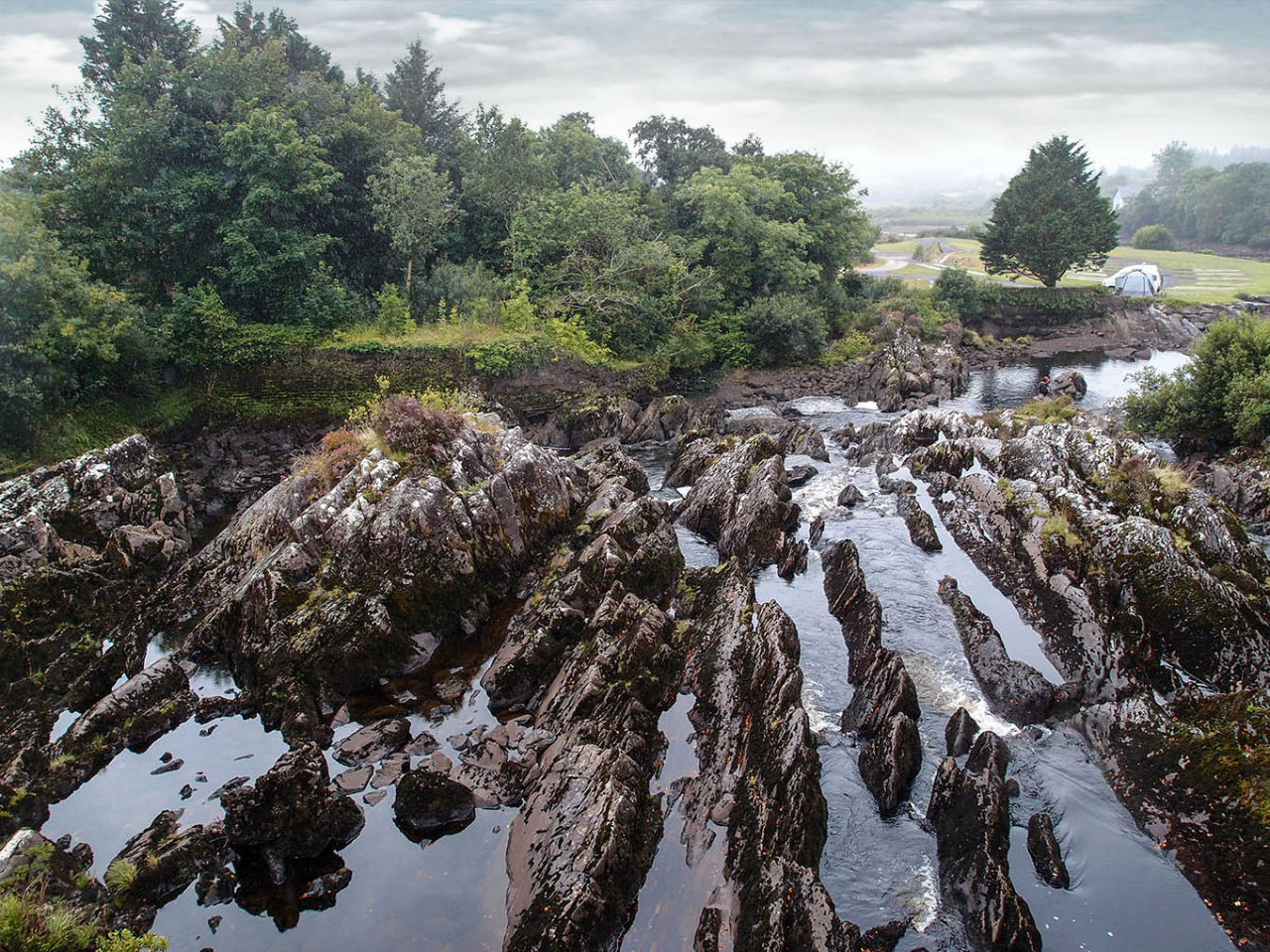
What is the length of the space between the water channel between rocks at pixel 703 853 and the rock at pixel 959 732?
12.0 inches

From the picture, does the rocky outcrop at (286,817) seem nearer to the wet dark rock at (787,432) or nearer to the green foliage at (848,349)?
the wet dark rock at (787,432)

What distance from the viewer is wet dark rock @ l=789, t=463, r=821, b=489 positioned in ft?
121

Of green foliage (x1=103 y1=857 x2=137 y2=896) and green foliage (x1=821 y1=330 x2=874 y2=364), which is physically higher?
green foliage (x1=821 y1=330 x2=874 y2=364)

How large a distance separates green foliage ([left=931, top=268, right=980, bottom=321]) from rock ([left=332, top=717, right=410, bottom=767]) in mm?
70862

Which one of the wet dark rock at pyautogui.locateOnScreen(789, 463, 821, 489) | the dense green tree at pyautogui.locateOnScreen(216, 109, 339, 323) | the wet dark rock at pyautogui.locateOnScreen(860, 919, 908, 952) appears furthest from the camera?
the dense green tree at pyautogui.locateOnScreen(216, 109, 339, 323)

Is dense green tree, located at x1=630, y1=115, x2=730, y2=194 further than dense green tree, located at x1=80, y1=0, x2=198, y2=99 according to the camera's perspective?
Yes

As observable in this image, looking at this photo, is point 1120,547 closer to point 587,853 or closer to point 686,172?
point 587,853

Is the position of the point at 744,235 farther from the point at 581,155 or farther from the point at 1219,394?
the point at 1219,394

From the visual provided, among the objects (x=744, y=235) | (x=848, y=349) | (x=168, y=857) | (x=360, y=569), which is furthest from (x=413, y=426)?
(x=848, y=349)

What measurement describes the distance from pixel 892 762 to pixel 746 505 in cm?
→ 1533

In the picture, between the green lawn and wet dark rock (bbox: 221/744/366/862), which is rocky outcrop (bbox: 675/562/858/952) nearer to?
wet dark rock (bbox: 221/744/366/862)

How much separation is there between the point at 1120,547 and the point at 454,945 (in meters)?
22.5

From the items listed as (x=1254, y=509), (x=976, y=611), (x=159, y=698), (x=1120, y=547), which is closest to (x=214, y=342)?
(x=159, y=698)

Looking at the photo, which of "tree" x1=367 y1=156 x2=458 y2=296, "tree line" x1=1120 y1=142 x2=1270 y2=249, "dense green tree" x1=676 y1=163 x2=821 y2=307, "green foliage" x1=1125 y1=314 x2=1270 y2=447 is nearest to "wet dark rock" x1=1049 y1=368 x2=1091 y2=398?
"green foliage" x1=1125 y1=314 x2=1270 y2=447
